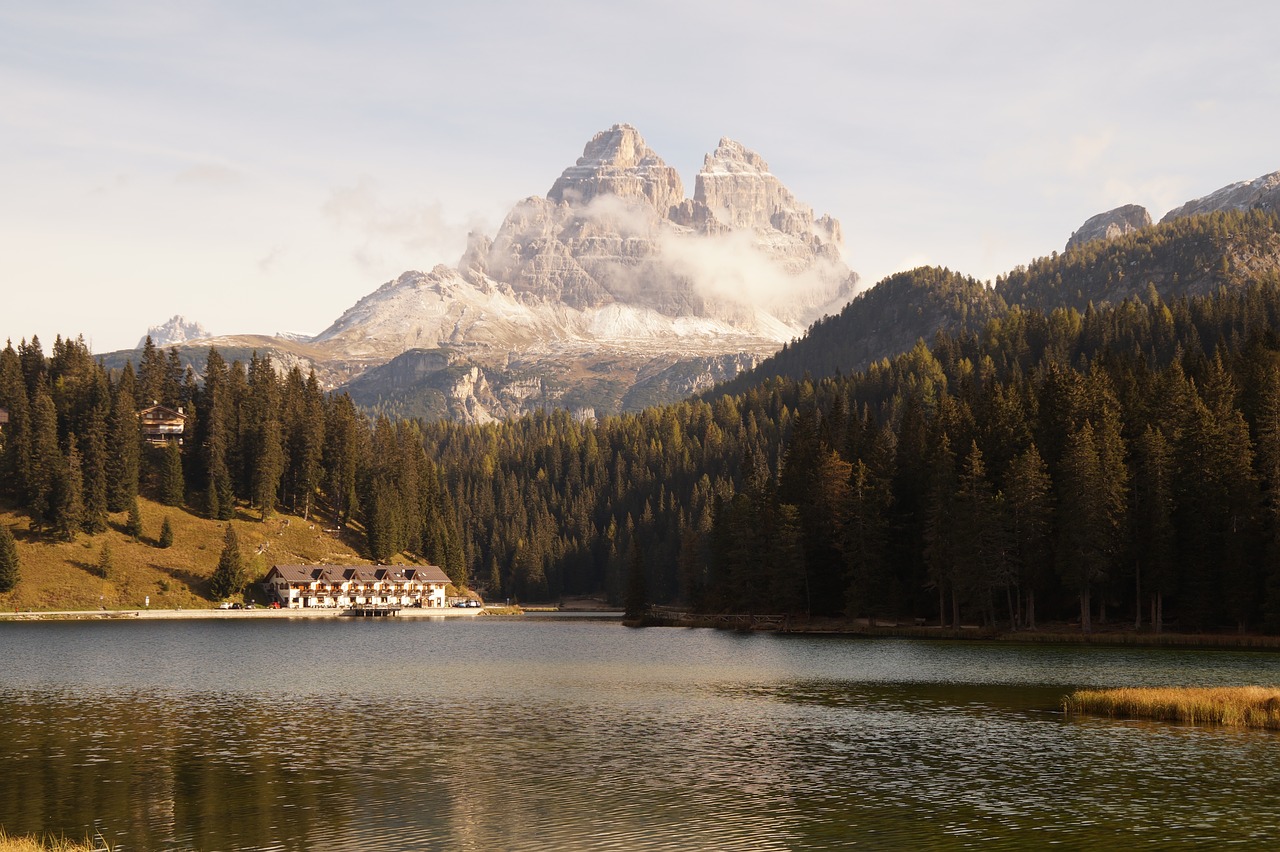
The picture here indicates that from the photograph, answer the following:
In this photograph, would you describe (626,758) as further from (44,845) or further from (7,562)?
(7,562)

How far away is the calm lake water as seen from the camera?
132ft

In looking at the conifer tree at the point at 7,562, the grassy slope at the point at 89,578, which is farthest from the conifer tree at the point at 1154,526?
the conifer tree at the point at 7,562

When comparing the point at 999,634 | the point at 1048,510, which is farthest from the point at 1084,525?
the point at 999,634

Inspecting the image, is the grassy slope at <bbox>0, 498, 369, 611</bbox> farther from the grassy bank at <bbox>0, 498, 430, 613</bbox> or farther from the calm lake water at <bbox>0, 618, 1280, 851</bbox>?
the calm lake water at <bbox>0, 618, 1280, 851</bbox>

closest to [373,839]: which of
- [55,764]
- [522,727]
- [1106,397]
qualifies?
[55,764]

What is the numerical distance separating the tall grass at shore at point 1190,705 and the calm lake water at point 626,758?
8.44 ft

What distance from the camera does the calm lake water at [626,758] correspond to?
40125 mm

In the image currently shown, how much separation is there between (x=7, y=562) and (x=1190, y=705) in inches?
6646

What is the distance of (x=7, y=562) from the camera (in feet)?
586

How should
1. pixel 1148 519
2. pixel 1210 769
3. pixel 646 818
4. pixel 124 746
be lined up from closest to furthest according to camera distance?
pixel 646 818 → pixel 1210 769 → pixel 124 746 → pixel 1148 519

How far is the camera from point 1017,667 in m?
96.3

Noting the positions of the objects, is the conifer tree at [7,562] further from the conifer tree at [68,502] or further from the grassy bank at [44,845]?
the grassy bank at [44,845]

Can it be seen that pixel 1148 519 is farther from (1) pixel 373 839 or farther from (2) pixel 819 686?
(1) pixel 373 839

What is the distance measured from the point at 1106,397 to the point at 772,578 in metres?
48.4
